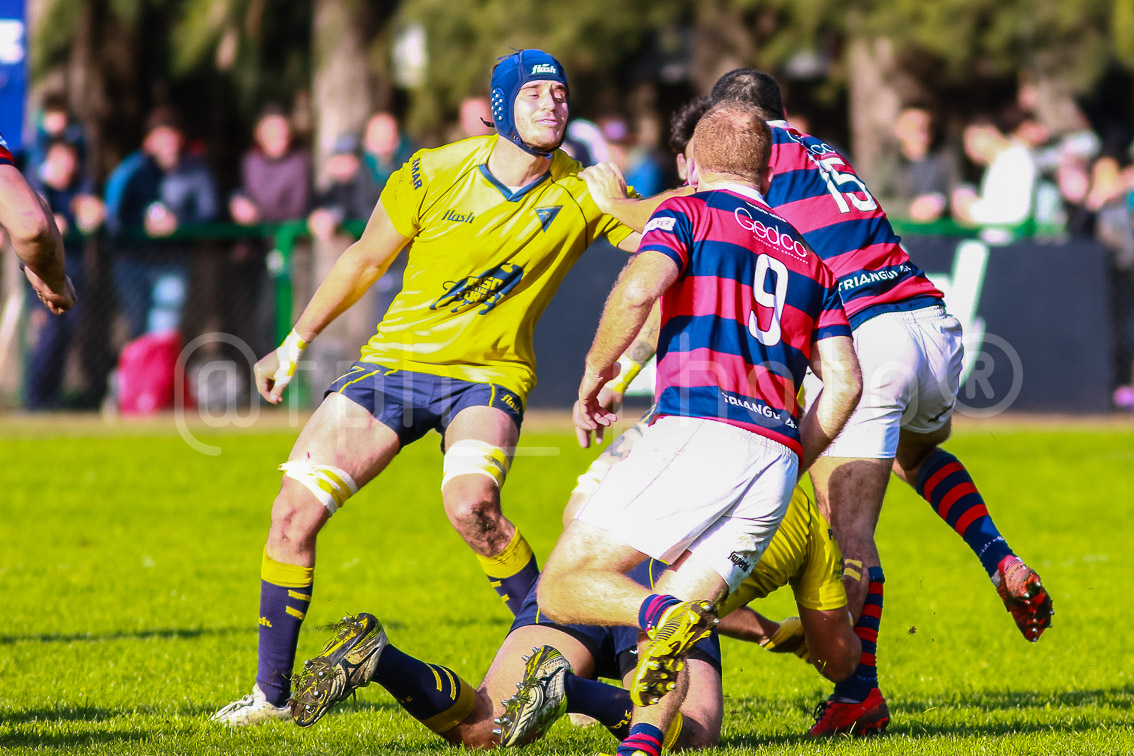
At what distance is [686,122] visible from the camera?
6051mm

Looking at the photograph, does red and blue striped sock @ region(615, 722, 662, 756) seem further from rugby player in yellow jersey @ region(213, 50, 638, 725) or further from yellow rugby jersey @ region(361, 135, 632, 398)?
yellow rugby jersey @ region(361, 135, 632, 398)

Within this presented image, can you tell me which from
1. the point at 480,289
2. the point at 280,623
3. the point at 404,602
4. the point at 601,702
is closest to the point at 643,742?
the point at 601,702

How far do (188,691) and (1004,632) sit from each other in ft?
12.8

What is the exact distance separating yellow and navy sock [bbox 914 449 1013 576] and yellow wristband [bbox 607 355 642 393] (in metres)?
1.56

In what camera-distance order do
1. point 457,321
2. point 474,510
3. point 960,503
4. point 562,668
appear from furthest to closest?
point 960,503 → point 457,321 → point 474,510 → point 562,668

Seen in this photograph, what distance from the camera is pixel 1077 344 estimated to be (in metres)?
14.5

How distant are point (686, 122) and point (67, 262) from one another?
10.2 metres

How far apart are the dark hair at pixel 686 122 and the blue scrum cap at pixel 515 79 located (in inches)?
20.0

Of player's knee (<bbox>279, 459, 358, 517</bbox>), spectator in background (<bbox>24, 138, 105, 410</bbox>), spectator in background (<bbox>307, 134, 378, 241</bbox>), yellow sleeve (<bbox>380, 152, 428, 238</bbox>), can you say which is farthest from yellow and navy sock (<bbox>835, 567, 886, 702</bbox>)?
spectator in background (<bbox>24, 138, 105, 410</bbox>)

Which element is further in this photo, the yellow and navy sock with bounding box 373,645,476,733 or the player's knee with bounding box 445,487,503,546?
the player's knee with bounding box 445,487,503,546

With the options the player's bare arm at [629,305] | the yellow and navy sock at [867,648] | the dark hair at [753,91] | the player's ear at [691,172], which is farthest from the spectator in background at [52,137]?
the player's bare arm at [629,305]

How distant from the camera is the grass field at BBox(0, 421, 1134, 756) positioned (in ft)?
17.6

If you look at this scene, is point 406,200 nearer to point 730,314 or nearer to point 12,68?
point 730,314

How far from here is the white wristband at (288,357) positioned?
19.1 ft
